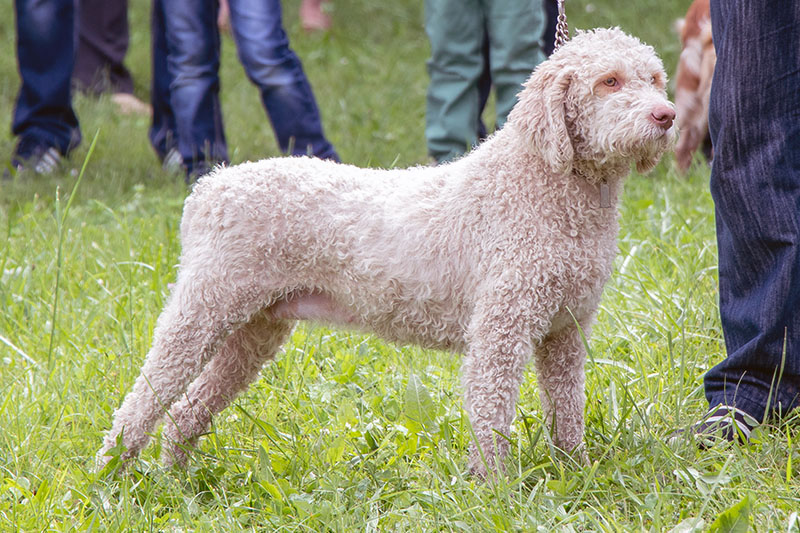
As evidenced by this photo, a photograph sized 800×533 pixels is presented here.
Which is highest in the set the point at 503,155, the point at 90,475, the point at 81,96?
the point at 503,155

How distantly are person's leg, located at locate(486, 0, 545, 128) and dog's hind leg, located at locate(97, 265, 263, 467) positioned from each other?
6.17 feet

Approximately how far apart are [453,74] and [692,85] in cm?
168

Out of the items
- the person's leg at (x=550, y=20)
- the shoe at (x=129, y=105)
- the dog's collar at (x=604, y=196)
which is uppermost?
the dog's collar at (x=604, y=196)

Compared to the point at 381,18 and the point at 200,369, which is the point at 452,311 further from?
the point at 381,18

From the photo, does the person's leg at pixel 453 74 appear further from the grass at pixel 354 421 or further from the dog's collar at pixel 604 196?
the dog's collar at pixel 604 196

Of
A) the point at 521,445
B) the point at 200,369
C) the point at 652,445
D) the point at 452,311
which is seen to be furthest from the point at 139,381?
the point at 652,445

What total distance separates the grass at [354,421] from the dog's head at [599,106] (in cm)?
61

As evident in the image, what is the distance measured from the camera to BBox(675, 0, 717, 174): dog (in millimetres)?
5289

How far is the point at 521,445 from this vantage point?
261 centimetres

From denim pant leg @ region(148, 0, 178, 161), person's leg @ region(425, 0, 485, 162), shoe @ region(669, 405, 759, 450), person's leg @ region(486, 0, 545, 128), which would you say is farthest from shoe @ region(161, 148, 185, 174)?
shoe @ region(669, 405, 759, 450)

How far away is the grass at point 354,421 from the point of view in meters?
2.28

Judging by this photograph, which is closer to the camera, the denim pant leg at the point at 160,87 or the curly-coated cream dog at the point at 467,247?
the curly-coated cream dog at the point at 467,247

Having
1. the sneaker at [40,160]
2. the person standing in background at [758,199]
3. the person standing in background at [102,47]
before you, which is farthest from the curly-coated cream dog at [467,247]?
the person standing in background at [102,47]

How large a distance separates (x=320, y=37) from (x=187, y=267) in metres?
6.91
